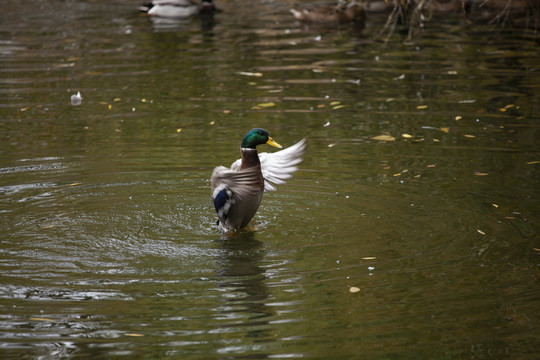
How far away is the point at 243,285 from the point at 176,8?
1611 centimetres

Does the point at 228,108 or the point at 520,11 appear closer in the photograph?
the point at 228,108

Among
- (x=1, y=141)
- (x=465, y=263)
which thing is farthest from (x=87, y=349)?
(x=1, y=141)

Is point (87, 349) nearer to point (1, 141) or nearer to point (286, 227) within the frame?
point (286, 227)

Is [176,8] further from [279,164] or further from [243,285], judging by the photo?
[243,285]

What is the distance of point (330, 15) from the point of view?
59.3ft

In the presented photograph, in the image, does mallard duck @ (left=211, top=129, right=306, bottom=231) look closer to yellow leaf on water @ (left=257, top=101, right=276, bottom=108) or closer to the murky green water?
the murky green water

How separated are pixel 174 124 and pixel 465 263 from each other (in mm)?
5049

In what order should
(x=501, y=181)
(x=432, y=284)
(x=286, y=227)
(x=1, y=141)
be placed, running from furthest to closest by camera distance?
(x=1, y=141) < (x=501, y=181) < (x=286, y=227) < (x=432, y=284)

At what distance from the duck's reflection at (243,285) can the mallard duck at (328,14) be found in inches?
496

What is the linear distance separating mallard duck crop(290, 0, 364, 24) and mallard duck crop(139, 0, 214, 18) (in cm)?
308

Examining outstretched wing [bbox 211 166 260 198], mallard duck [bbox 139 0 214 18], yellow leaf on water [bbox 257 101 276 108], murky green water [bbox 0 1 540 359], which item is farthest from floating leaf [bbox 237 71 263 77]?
mallard duck [bbox 139 0 214 18]

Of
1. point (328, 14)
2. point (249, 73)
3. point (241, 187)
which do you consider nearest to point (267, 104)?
point (249, 73)

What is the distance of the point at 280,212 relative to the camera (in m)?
6.50

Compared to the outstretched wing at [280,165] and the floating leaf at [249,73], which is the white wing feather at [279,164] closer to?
the outstretched wing at [280,165]
